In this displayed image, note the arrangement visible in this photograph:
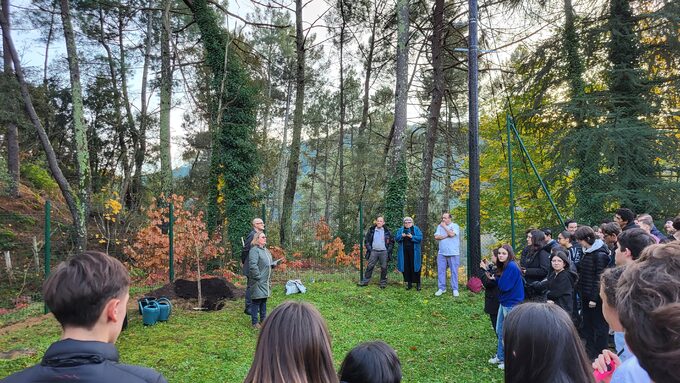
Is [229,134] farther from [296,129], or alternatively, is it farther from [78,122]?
[296,129]

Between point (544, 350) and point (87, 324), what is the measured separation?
184 cm

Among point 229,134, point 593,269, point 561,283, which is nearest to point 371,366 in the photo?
point 561,283

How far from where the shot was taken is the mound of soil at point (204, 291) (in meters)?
8.50

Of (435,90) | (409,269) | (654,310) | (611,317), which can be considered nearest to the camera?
(654,310)

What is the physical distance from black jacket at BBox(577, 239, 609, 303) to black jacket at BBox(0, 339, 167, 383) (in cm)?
522

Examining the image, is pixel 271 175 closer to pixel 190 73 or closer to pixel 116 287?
pixel 190 73

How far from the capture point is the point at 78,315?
1.44 metres

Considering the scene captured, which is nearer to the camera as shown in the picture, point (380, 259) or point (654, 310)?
point (654, 310)

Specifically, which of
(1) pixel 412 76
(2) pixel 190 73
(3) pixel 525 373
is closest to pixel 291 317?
(3) pixel 525 373

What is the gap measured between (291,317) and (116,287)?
0.72 metres

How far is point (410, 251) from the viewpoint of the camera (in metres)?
9.73

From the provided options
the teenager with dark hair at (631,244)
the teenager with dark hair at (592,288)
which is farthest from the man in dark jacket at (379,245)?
the teenager with dark hair at (631,244)

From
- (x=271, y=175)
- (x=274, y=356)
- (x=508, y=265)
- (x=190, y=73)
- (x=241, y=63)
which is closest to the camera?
(x=274, y=356)

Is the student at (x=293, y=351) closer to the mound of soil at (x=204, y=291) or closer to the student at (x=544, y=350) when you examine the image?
the student at (x=544, y=350)
